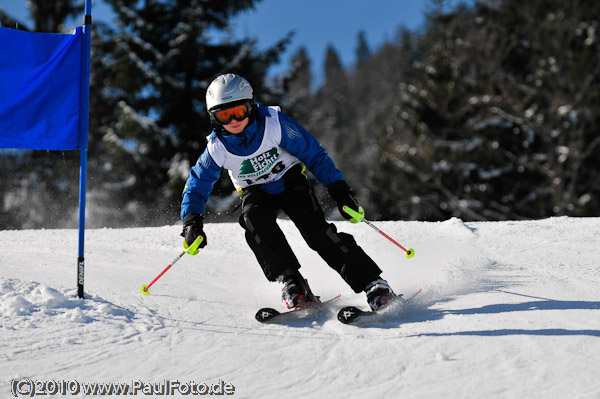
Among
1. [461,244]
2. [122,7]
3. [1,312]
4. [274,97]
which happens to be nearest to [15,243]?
[1,312]

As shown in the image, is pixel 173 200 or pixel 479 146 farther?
pixel 479 146

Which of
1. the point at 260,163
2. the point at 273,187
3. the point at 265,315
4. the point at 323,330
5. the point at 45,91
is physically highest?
the point at 45,91

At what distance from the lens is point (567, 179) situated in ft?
61.2

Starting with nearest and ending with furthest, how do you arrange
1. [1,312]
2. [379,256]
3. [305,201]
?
[1,312] < [305,201] < [379,256]

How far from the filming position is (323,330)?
108 inches

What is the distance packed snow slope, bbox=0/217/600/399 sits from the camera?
2.12 meters

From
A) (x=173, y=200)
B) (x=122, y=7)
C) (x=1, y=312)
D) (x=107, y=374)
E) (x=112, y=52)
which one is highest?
(x=122, y=7)

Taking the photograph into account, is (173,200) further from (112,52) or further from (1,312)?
(1,312)

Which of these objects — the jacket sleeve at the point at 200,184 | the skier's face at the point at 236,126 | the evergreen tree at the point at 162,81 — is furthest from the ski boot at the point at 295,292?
the evergreen tree at the point at 162,81

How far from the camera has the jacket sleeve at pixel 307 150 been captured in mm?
3539

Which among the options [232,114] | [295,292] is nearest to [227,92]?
[232,114]

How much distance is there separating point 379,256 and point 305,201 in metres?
1.50

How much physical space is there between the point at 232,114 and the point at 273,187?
24.5 inches

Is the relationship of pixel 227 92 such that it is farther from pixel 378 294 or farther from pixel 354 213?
pixel 378 294
